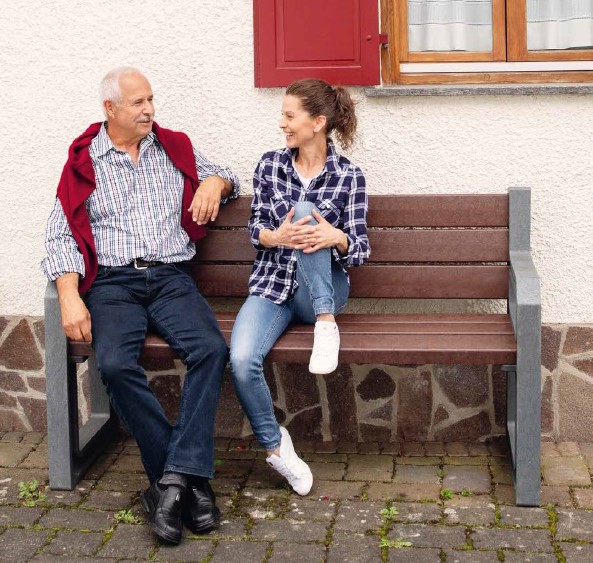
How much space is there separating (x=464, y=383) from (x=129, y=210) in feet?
5.46

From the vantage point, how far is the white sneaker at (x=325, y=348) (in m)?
3.86

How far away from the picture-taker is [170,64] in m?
4.66

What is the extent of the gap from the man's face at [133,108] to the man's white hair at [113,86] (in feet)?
0.05

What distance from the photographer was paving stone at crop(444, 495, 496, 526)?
3727 mm

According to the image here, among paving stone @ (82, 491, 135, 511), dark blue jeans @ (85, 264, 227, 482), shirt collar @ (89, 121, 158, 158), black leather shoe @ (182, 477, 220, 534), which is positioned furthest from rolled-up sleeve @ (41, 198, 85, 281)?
black leather shoe @ (182, 477, 220, 534)

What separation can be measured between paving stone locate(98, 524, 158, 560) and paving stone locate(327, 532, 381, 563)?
0.63m

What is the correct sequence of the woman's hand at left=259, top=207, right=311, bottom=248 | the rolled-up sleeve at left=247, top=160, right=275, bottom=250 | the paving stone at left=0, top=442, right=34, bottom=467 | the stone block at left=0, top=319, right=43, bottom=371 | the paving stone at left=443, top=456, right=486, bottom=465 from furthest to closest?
the stone block at left=0, top=319, right=43, bottom=371, the paving stone at left=0, top=442, right=34, bottom=467, the paving stone at left=443, top=456, right=486, bottom=465, the rolled-up sleeve at left=247, top=160, right=275, bottom=250, the woman's hand at left=259, top=207, right=311, bottom=248

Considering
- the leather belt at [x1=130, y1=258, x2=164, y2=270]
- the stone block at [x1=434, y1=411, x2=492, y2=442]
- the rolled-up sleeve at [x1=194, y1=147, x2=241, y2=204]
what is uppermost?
the rolled-up sleeve at [x1=194, y1=147, x2=241, y2=204]

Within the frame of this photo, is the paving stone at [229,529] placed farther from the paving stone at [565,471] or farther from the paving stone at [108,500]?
the paving stone at [565,471]

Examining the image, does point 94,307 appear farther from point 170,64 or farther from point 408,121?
point 408,121

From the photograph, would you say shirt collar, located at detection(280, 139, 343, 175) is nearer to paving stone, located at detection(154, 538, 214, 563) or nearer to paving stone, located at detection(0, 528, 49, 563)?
paving stone, located at detection(154, 538, 214, 563)

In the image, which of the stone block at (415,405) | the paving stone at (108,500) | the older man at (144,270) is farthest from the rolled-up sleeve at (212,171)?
the paving stone at (108,500)

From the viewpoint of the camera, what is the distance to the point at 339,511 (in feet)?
12.6

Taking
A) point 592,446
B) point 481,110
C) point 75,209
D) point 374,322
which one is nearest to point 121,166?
point 75,209
